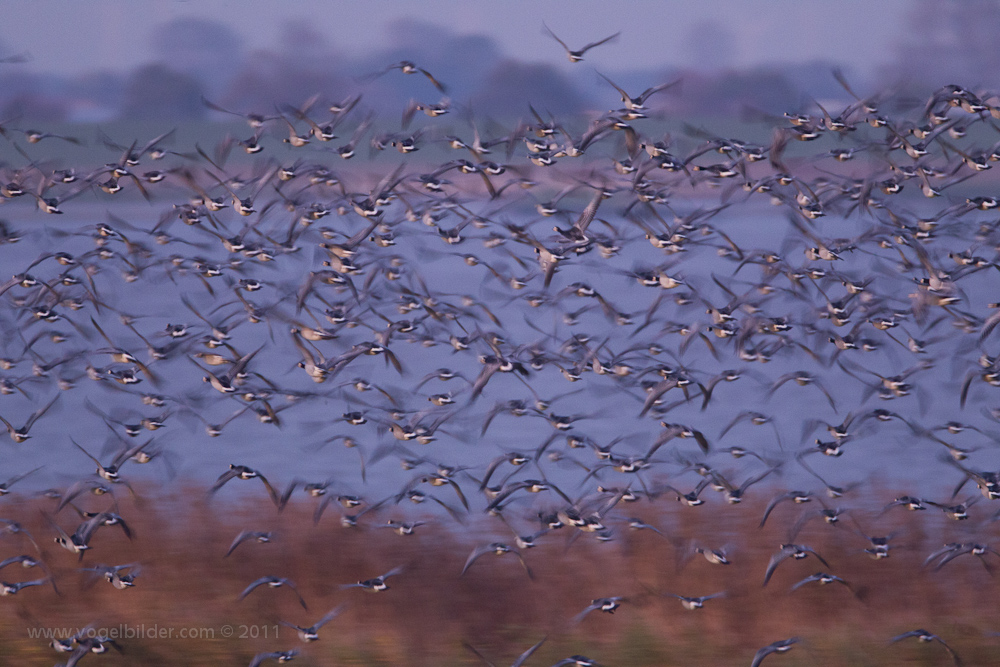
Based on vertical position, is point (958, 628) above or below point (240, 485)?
below

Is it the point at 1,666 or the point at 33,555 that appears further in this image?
the point at 33,555

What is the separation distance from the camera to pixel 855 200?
1305 centimetres

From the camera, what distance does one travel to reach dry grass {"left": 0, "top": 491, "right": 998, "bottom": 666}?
12.0m

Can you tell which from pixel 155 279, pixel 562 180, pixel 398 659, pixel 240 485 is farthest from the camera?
pixel 240 485

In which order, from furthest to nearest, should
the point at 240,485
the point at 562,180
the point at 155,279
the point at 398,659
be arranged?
1. the point at 240,485
2. the point at 155,279
3. the point at 562,180
4. the point at 398,659

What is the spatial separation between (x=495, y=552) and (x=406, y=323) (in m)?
3.07

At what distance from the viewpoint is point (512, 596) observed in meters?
12.9

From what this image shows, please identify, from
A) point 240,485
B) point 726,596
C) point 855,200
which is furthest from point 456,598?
point 855,200

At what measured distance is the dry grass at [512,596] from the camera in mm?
12016

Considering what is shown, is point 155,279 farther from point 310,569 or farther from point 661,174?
point 661,174

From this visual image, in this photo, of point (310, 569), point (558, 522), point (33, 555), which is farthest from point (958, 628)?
point (33, 555)

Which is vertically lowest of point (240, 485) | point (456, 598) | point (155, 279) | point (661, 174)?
point (456, 598)

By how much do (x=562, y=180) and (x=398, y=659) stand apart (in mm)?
5885

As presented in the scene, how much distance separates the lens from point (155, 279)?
538 inches
